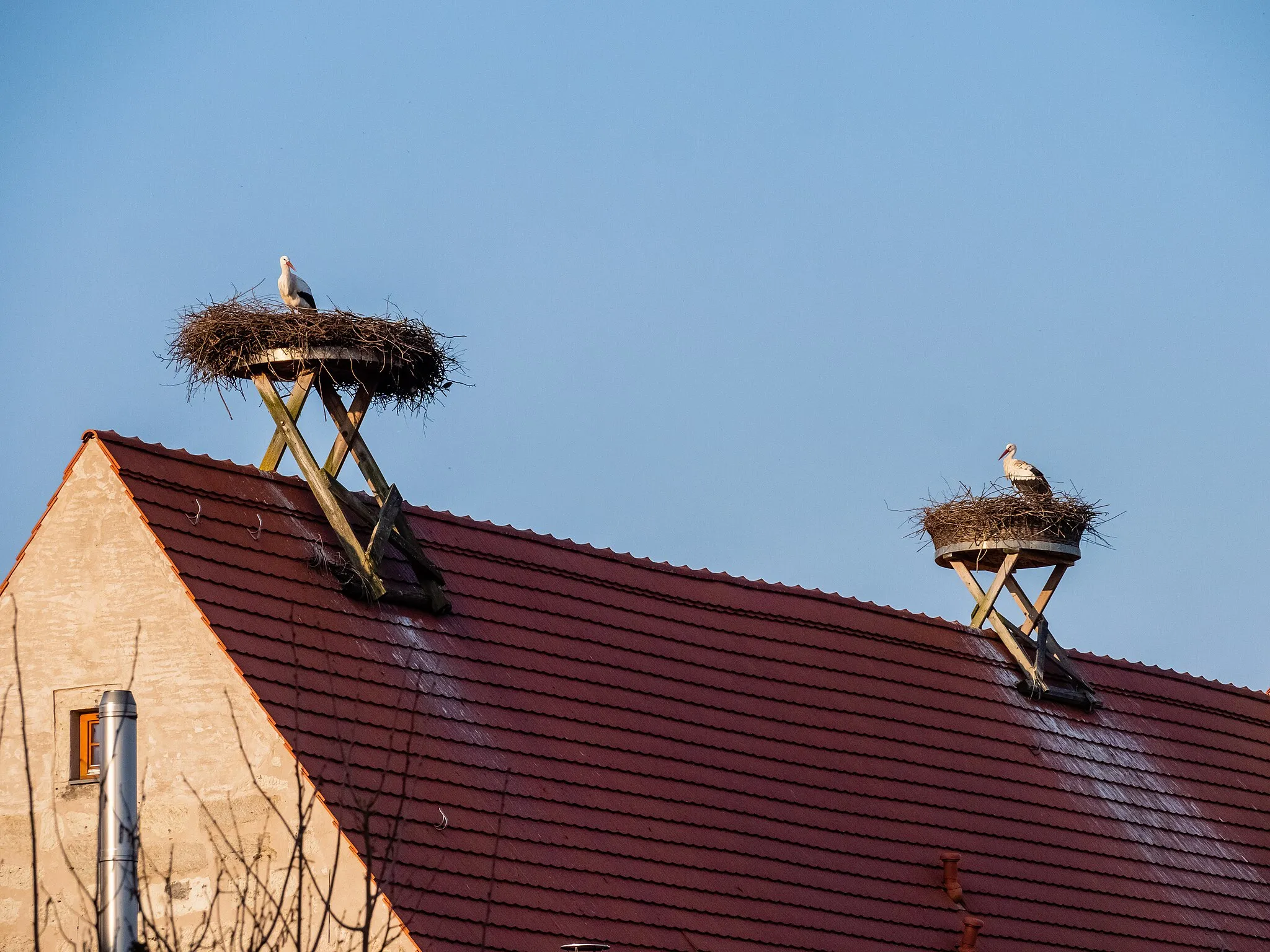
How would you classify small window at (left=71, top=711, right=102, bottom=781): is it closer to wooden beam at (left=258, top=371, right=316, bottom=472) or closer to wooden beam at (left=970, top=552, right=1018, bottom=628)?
wooden beam at (left=258, top=371, right=316, bottom=472)

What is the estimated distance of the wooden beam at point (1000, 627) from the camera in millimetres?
16250

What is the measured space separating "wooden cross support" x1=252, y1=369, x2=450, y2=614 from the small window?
1.77m

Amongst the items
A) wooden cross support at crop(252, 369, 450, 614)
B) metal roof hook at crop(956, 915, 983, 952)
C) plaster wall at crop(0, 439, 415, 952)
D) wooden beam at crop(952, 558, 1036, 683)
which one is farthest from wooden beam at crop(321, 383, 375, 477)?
wooden beam at crop(952, 558, 1036, 683)

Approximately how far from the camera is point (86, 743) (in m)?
11.1

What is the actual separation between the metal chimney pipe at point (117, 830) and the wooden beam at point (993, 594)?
10.5 metres

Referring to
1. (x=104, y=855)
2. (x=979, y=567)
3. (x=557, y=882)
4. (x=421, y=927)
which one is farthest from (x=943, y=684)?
(x=104, y=855)

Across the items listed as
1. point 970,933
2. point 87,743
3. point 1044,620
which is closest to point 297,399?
point 87,743

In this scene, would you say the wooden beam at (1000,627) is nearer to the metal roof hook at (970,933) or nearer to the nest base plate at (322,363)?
the metal roof hook at (970,933)

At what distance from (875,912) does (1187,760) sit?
4859 mm

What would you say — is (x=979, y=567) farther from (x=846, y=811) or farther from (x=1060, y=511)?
(x=846, y=811)

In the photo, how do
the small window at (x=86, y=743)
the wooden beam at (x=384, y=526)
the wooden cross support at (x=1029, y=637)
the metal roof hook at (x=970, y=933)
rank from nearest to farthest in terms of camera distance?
the small window at (x=86, y=743) → the wooden beam at (x=384, y=526) → the metal roof hook at (x=970, y=933) → the wooden cross support at (x=1029, y=637)

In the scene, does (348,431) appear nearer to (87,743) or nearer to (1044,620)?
(87,743)

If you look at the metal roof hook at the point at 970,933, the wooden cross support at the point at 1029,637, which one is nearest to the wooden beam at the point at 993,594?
the wooden cross support at the point at 1029,637

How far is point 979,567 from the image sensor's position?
17391mm
